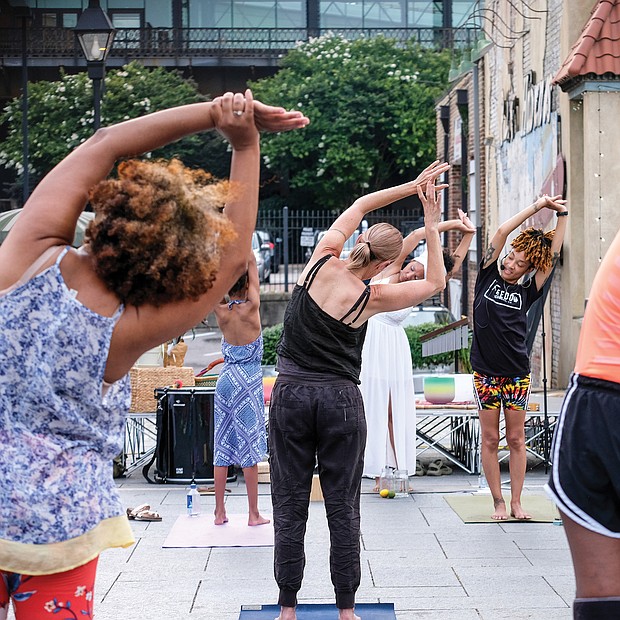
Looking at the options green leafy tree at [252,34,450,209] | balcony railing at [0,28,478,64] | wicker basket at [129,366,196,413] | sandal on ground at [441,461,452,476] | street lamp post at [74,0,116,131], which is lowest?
sandal on ground at [441,461,452,476]

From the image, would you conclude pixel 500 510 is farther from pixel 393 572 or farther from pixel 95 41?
pixel 95 41

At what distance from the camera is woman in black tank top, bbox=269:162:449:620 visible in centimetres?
510

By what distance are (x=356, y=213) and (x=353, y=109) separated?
30.6 meters

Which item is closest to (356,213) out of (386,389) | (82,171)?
(82,171)

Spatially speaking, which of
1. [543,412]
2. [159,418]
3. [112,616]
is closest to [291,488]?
[112,616]

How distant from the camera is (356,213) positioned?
17.9 ft

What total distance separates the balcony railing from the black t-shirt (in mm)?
35133

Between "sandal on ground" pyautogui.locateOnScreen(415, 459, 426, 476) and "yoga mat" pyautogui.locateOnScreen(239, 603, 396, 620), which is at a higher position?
"yoga mat" pyautogui.locateOnScreen(239, 603, 396, 620)

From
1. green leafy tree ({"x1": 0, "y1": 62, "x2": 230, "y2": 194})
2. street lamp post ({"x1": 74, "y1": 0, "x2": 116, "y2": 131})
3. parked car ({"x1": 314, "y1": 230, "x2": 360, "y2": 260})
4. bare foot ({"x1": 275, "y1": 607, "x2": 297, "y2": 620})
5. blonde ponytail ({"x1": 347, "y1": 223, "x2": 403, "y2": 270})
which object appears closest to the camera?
blonde ponytail ({"x1": 347, "y1": 223, "x2": 403, "y2": 270})

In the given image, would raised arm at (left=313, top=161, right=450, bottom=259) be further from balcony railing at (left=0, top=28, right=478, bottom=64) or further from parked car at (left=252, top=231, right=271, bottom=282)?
balcony railing at (left=0, top=28, right=478, bottom=64)

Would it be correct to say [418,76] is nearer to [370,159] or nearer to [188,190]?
[370,159]

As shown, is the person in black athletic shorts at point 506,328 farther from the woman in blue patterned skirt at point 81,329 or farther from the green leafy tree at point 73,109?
the green leafy tree at point 73,109

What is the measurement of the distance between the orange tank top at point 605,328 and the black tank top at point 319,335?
5.71 ft

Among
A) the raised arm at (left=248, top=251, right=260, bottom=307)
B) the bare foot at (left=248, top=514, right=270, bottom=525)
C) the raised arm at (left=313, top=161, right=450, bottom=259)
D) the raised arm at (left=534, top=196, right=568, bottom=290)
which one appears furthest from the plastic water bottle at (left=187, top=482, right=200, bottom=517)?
the raised arm at (left=313, top=161, right=450, bottom=259)
